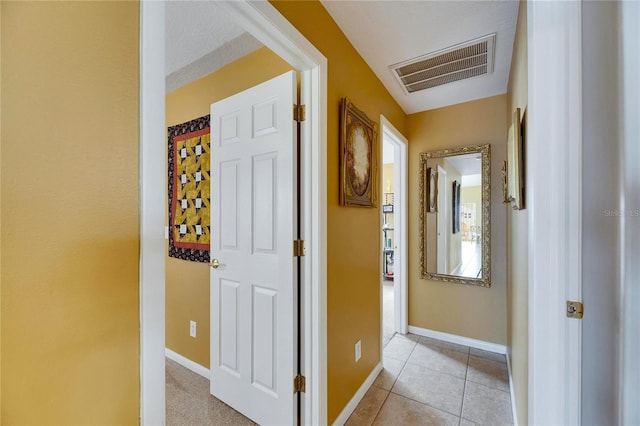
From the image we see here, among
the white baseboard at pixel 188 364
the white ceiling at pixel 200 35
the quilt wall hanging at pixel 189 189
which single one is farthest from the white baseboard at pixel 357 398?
the white ceiling at pixel 200 35

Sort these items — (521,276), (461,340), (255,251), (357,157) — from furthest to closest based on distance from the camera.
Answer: (461,340) < (357,157) < (255,251) < (521,276)

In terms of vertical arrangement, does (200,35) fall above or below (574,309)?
above

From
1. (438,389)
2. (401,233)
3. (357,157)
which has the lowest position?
(438,389)

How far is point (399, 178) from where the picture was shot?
298cm

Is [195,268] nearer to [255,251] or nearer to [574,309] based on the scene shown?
[255,251]

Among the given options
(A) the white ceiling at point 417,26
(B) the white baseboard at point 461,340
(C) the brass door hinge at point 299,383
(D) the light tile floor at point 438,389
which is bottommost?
(D) the light tile floor at point 438,389

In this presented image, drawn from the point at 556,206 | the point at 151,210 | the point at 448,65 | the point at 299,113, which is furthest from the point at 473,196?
the point at 151,210

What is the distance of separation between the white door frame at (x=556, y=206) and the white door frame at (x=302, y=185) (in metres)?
0.91

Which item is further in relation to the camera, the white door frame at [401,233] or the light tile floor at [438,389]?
A: the white door frame at [401,233]

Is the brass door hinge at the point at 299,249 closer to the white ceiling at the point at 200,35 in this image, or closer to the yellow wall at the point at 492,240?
the white ceiling at the point at 200,35

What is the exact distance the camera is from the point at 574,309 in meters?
0.84

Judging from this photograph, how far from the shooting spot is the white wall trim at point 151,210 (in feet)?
2.19

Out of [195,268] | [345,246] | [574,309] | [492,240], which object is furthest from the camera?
[492,240]

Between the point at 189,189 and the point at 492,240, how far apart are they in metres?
2.80
